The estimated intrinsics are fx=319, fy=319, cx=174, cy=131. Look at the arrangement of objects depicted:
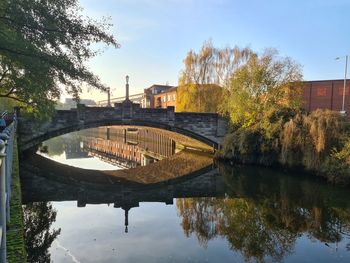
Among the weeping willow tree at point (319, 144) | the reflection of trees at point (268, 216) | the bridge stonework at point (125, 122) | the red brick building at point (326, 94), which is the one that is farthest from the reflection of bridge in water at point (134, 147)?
the red brick building at point (326, 94)

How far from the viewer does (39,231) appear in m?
9.92

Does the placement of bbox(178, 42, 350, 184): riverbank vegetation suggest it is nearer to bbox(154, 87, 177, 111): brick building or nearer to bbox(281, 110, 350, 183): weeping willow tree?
bbox(281, 110, 350, 183): weeping willow tree

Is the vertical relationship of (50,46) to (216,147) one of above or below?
above

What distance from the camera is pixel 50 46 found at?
9508 millimetres

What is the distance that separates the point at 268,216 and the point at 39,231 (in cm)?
809

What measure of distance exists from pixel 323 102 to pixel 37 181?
1384 inches

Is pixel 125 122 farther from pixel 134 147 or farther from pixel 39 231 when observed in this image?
pixel 39 231

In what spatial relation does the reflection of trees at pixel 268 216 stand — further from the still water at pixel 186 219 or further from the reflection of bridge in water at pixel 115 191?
the reflection of bridge in water at pixel 115 191

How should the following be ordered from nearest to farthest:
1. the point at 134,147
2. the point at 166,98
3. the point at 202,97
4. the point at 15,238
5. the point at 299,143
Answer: the point at 15,238 < the point at 299,143 < the point at 202,97 < the point at 134,147 < the point at 166,98

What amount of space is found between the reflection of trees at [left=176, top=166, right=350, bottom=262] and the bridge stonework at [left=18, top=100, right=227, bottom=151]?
1316 cm

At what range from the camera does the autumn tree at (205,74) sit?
1443 inches

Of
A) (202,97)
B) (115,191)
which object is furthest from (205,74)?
(115,191)

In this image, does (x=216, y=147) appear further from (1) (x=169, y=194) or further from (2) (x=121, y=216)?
(2) (x=121, y=216)

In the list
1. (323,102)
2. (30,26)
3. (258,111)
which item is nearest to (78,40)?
(30,26)
